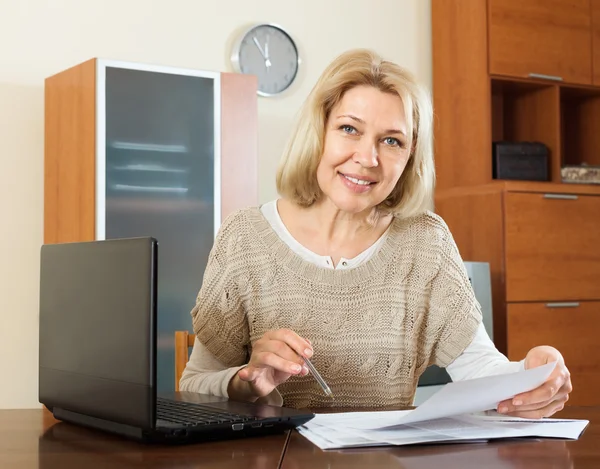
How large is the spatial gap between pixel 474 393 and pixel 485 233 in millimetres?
2610

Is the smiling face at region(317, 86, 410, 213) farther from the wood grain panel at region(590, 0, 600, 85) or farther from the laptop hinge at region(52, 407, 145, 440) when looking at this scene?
the wood grain panel at region(590, 0, 600, 85)

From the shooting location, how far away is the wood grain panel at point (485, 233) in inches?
142

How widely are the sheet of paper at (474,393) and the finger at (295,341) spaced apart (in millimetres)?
185

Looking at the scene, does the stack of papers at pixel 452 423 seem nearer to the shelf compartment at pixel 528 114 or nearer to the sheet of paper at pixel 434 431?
the sheet of paper at pixel 434 431

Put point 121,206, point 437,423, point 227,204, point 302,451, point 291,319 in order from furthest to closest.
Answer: point 227,204, point 121,206, point 291,319, point 437,423, point 302,451

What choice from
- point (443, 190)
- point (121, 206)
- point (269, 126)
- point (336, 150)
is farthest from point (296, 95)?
point (336, 150)

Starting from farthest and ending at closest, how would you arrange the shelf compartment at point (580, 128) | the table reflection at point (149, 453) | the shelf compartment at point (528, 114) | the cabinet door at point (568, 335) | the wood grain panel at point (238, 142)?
1. the shelf compartment at point (580, 128)
2. the shelf compartment at point (528, 114)
3. the cabinet door at point (568, 335)
4. the wood grain panel at point (238, 142)
5. the table reflection at point (149, 453)

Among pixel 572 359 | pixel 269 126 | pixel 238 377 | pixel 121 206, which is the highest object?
pixel 269 126

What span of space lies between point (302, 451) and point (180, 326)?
2198 mm

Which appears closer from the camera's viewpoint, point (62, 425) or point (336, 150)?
point (62, 425)

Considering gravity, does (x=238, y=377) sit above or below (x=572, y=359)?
above

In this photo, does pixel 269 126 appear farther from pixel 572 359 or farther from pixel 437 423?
pixel 437 423

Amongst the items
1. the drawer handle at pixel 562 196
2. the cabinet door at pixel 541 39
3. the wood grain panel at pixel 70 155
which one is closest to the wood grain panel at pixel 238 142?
the wood grain panel at pixel 70 155

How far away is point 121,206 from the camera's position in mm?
3074
